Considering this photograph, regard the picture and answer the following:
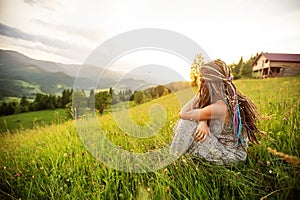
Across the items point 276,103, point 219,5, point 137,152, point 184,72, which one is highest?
point 219,5

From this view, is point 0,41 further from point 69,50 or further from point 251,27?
point 251,27

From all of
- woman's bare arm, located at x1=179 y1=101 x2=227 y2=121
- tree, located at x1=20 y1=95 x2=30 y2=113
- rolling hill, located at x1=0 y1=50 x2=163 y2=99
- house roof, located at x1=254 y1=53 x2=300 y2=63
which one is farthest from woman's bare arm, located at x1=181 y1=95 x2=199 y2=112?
tree, located at x1=20 y1=95 x2=30 y2=113

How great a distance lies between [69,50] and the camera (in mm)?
3389

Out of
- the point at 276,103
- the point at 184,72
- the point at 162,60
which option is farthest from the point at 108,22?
the point at 276,103

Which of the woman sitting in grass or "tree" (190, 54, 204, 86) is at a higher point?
"tree" (190, 54, 204, 86)

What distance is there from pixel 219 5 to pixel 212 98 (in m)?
1.09

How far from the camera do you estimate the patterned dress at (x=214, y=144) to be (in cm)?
186

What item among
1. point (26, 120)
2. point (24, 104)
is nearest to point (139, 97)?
point (26, 120)

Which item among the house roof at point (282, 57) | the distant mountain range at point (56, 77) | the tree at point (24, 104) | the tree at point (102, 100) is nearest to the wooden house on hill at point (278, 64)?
the house roof at point (282, 57)

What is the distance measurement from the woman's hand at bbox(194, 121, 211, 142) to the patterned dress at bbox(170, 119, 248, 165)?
3 cm

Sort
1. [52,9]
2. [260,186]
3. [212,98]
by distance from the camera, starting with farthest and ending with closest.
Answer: [52,9] → [212,98] → [260,186]

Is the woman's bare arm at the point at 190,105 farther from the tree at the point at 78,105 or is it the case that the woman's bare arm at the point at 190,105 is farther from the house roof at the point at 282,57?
the tree at the point at 78,105

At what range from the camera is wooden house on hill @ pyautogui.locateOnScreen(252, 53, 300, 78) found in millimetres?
2497

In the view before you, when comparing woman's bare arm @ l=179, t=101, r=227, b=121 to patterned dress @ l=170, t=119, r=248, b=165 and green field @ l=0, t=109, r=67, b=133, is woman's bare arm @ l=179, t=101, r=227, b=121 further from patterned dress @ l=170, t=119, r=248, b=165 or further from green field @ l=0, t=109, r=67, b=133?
green field @ l=0, t=109, r=67, b=133
